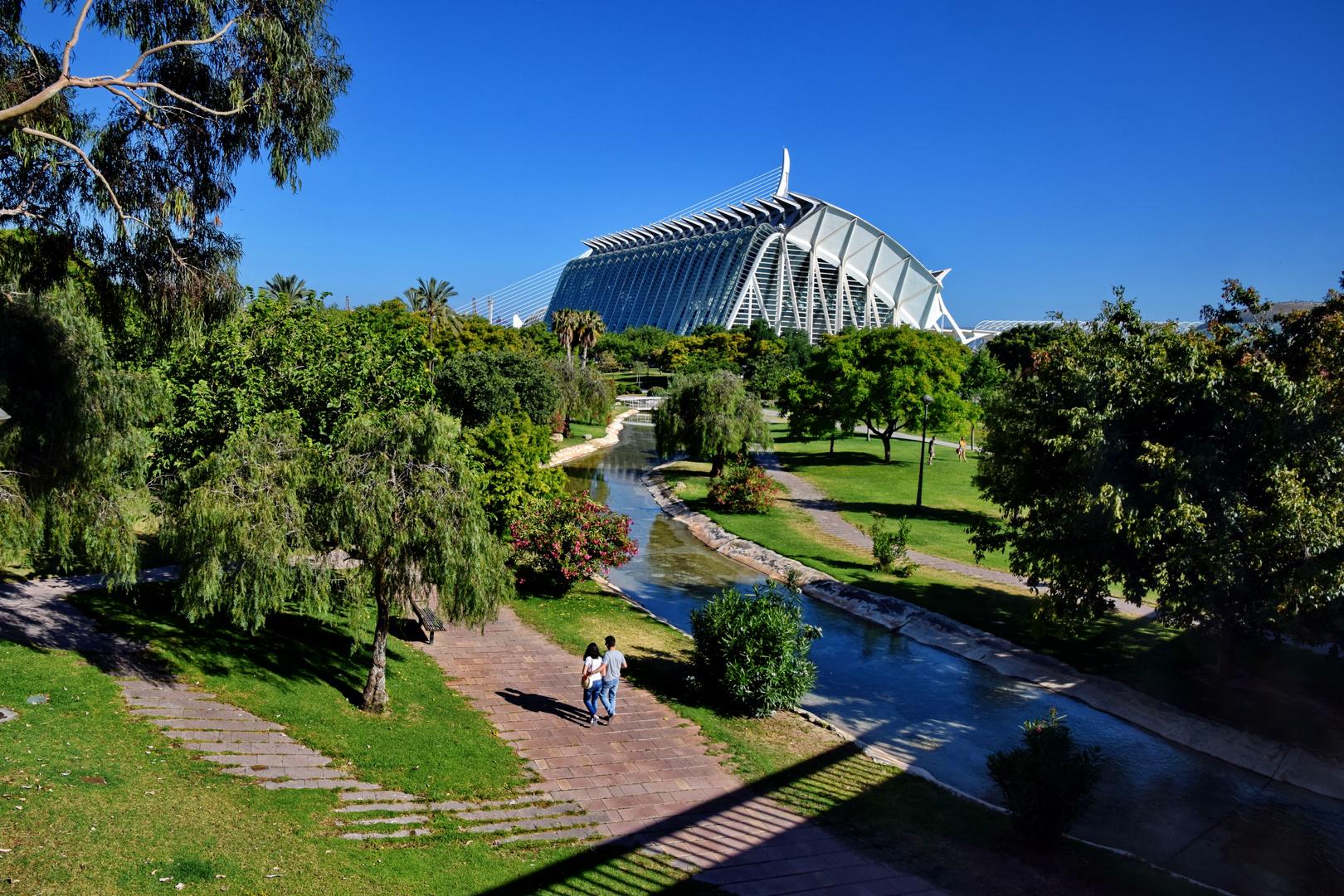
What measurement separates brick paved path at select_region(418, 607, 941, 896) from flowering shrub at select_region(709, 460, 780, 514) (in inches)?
669

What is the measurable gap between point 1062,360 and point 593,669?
35.2 ft

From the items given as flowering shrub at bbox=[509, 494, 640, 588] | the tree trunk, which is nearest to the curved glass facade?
flowering shrub at bbox=[509, 494, 640, 588]

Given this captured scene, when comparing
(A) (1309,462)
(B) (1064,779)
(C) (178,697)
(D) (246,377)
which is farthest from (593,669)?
(A) (1309,462)

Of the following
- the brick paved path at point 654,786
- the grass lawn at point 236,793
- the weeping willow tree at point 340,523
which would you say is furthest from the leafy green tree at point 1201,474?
the weeping willow tree at point 340,523

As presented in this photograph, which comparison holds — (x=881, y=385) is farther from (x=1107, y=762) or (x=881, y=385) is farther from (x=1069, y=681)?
(x=1107, y=762)

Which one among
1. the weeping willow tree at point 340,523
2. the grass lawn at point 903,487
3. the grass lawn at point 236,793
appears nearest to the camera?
the grass lawn at point 236,793


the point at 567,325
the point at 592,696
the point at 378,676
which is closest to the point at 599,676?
the point at 592,696

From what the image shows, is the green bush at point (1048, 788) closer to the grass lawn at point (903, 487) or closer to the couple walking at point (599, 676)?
the couple walking at point (599, 676)

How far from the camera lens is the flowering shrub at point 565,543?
1886cm

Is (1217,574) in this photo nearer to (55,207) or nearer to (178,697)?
(178,697)

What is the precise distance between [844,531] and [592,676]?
1801 cm

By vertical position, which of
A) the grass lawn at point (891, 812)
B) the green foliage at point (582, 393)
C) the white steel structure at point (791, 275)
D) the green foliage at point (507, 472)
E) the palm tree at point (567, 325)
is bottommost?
the grass lawn at point (891, 812)

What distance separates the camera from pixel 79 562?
14727 mm

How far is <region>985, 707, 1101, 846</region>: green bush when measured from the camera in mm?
8891
